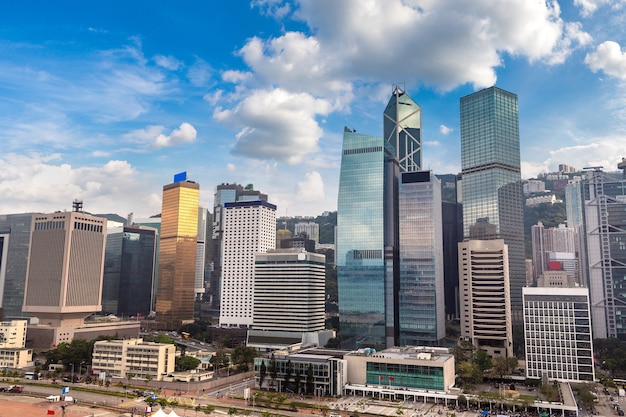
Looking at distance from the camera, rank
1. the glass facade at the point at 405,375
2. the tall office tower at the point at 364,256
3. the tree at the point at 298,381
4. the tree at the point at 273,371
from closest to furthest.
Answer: the glass facade at the point at 405,375, the tree at the point at 298,381, the tree at the point at 273,371, the tall office tower at the point at 364,256

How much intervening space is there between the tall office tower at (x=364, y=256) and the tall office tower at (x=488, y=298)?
31.5 meters

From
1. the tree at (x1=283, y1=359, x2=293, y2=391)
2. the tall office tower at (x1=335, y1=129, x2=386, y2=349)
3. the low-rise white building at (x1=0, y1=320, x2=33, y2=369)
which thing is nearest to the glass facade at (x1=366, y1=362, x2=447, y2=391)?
the tree at (x1=283, y1=359, x2=293, y2=391)

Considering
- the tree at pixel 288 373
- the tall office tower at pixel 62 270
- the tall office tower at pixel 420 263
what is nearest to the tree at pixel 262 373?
the tree at pixel 288 373

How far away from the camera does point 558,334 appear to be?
12306 cm

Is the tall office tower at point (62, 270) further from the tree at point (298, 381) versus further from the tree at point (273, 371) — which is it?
the tree at point (298, 381)

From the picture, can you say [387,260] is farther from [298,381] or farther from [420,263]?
[298,381]

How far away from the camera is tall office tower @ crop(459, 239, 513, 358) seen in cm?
16812

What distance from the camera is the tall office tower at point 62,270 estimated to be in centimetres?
18288

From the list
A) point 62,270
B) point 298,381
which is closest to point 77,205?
point 62,270

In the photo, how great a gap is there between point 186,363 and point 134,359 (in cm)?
1310

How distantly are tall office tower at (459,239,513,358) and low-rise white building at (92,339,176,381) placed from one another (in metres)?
98.3

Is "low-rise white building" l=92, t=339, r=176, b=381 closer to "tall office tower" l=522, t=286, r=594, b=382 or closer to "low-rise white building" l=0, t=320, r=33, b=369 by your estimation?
"low-rise white building" l=0, t=320, r=33, b=369

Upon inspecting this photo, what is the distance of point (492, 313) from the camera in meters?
170

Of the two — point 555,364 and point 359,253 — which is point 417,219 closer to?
point 359,253
